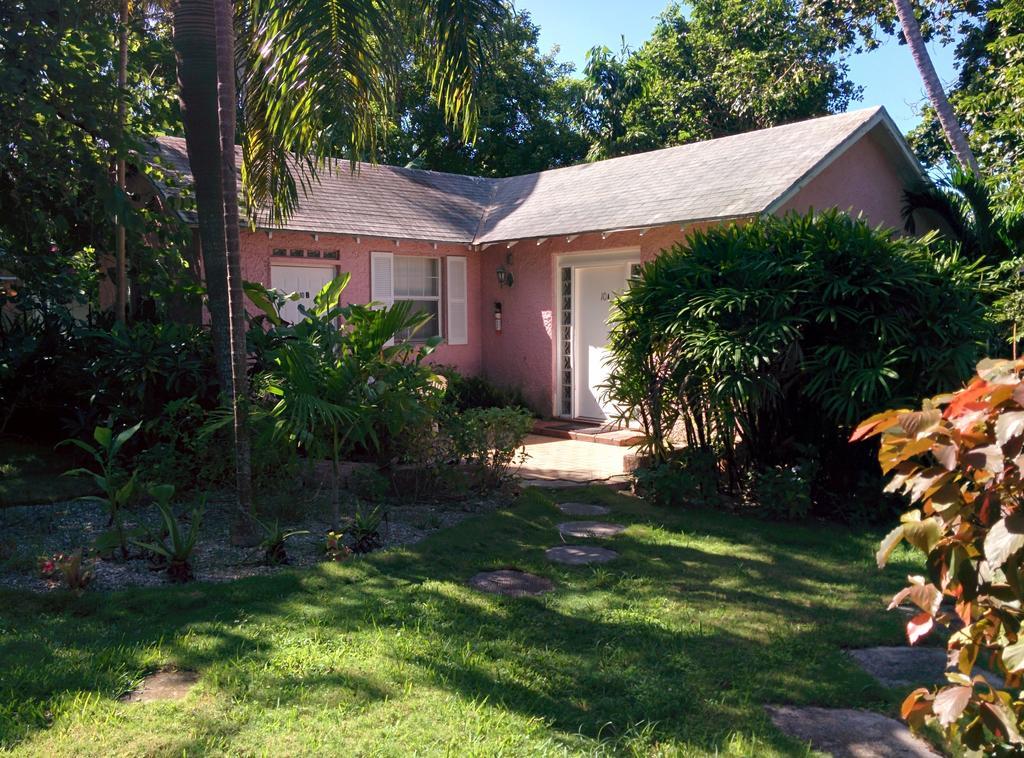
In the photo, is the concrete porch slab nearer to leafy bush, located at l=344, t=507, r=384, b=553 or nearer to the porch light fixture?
the porch light fixture

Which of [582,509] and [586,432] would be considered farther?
[586,432]

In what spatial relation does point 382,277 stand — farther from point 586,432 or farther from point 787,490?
point 787,490

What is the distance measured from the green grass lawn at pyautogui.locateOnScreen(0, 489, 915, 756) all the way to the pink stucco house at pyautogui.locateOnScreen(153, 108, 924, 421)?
6.05 meters

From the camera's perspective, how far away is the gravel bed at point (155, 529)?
558cm

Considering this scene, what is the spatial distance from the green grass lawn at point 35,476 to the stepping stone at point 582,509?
438cm

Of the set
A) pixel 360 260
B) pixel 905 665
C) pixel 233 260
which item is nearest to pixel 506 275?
pixel 360 260

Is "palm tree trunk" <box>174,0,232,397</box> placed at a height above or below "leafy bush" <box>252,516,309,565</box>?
above

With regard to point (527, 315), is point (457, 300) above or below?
above

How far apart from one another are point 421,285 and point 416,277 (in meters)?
0.16

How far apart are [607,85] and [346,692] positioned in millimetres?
22778

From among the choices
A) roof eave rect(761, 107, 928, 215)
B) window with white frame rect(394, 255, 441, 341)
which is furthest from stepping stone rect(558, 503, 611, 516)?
window with white frame rect(394, 255, 441, 341)

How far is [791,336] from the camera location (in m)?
6.97

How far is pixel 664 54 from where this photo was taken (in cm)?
2478

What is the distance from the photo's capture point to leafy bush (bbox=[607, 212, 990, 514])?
687 centimetres
